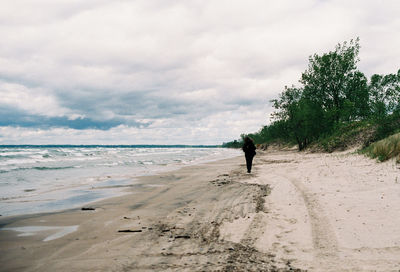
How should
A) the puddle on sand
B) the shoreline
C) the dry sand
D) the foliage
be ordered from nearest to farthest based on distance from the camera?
the dry sand, the shoreline, the puddle on sand, the foliage

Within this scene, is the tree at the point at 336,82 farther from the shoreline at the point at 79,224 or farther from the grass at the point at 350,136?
the shoreline at the point at 79,224

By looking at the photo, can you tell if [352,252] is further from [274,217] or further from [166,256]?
[166,256]

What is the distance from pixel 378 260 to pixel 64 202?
369 inches

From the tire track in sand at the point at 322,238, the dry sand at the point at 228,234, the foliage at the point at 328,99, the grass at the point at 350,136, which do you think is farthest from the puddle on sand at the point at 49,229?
the foliage at the point at 328,99

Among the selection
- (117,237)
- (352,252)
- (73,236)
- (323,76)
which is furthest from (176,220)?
(323,76)

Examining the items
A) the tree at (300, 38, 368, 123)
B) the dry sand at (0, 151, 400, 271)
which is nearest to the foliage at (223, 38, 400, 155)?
the tree at (300, 38, 368, 123)

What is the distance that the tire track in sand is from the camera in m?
3.96

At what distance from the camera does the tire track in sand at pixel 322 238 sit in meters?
3.96

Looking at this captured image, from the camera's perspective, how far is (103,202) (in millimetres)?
9766

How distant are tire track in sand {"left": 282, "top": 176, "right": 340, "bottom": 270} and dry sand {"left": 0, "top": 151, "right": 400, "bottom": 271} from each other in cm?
2

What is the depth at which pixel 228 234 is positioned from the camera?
17.6ft

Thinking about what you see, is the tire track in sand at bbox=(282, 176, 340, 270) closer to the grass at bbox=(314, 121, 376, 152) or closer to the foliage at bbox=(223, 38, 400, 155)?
the grass at bbox=(314, 121, 376, 152)

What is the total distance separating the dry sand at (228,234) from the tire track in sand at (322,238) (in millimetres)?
15

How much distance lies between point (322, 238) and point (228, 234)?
63.5 inches
